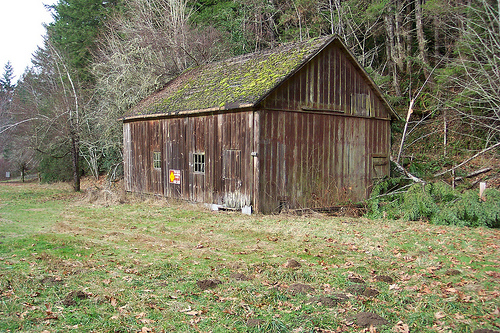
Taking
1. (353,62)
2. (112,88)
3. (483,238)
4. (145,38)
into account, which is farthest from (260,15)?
(483,238)

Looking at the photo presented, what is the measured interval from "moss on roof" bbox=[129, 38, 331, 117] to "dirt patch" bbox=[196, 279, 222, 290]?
8.32m

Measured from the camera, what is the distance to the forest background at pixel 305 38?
20.0m

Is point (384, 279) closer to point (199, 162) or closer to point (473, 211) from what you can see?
point (473, 211)

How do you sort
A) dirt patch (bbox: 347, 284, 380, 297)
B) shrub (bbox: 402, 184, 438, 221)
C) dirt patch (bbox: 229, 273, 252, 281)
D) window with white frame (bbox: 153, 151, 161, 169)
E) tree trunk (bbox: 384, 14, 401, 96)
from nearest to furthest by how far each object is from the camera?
dirt patch (bbox: 347, 284, 380, 297)
dirt patch (bbox: 229, 273, 252, 281)
shrub (bbox: 402, 184, 438, 221)
window with white frame (bbox: 153, 151, 161, 169)
tree trunk (bbox: 384, 14, 401, 96)

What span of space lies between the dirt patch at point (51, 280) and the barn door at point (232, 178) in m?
8.50

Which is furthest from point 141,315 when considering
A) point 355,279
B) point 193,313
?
point 355,279

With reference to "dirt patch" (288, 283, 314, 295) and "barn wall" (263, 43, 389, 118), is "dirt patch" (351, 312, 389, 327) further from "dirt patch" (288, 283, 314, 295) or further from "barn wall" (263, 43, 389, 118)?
"barn wall" (263, 43, 389, 118)

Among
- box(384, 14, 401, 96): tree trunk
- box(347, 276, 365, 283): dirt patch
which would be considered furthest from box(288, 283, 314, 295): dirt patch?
box(384, 14, 401, 96): tree trunk

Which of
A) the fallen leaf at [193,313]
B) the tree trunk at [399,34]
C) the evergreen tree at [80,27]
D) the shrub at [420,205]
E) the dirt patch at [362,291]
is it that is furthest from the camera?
the evergreen tree at [80,27]

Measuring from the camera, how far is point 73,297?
595cm

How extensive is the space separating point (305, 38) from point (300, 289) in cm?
2429

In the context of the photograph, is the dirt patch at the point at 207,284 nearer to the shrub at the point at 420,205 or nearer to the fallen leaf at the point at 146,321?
the fallen leaf at the point at 146,321

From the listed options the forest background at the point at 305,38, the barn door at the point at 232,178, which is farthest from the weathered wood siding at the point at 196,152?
the forest background at the point at 305,38

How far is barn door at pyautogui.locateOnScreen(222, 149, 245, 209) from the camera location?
15.1 metres
